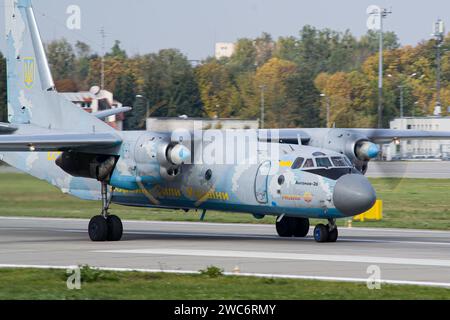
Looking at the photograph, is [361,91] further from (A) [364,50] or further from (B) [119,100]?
(A) [364,50]

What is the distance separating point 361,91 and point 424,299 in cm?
2945

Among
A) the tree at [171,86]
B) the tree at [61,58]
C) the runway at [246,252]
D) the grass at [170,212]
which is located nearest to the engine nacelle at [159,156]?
the runway at [246,252]

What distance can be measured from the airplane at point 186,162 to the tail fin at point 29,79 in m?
0.03

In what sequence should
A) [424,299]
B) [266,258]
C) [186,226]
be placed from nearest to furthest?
1. [424,299]
2. [266,258]
3. [186,226]

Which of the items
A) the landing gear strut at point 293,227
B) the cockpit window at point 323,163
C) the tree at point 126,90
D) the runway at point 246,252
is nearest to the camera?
the runway at point 246,252

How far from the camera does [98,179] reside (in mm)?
24781

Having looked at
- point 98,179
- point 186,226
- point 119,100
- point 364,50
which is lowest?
point 186,226

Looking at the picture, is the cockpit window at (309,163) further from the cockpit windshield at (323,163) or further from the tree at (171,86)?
the tree at (171,86)

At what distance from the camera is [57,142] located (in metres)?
23.1

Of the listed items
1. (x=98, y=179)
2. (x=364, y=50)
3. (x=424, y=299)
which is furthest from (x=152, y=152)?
(x=364, y=50)

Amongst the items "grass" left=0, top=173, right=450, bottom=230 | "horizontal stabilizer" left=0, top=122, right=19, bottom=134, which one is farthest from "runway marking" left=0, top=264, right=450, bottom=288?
"grass" left=0, top=173, right=450, bottom=230

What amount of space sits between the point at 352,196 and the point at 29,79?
11.4 metres

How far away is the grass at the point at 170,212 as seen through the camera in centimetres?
3089

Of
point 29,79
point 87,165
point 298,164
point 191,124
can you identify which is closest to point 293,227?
point 298,164
